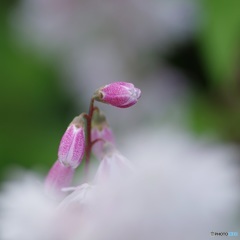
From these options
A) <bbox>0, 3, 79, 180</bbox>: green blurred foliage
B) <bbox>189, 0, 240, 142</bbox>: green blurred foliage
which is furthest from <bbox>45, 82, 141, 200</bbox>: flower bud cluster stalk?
<bbox>0, 3, 79, 180</bbox>: green blurred foliage

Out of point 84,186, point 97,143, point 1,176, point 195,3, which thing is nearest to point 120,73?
point 195,3

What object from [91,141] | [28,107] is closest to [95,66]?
[28,107]

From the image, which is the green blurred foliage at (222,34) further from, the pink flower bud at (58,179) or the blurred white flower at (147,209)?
the blurred white flower at (147,209)

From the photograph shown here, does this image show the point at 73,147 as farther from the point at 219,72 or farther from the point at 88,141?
the point at 219,72

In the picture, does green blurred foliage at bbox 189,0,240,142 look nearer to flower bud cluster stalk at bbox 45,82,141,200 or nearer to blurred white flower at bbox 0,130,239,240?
flower bud cluster stalk at bbox 45,82,141,200

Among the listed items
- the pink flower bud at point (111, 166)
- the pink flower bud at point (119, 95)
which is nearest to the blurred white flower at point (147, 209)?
the pink flower bud at point (111, 166)

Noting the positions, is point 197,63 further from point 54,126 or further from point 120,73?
point 54,126
